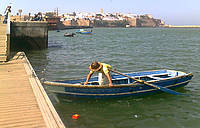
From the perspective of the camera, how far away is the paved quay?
5926mm

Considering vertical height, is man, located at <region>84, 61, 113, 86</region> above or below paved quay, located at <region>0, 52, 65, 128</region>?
above

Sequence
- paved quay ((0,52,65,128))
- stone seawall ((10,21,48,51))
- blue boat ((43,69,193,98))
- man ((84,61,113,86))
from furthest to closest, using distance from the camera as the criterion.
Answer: stone seawall ((10,21,48,51)) < blue boat ((43,69,193,98)) < man ((84,61,113,86)) < paved quay ((0,52,65,128))

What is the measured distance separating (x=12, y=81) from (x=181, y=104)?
848 centimetres

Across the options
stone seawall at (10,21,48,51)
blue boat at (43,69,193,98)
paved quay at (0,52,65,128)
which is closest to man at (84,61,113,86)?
blue boat at (43,69,193,98)

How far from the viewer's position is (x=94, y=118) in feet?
30.6

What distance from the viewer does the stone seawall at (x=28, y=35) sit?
25.9m

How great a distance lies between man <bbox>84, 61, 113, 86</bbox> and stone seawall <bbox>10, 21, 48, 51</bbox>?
18.3 meters

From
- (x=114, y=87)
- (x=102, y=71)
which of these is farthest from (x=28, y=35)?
(x=114, y=87)

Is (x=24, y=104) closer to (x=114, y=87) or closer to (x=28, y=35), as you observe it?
(x=114, y=87)

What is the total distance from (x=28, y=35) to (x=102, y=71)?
62.2 ft

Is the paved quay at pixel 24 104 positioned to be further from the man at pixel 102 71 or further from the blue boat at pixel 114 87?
the man at pixel 102 71

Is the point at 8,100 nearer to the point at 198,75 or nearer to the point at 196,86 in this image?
the point at 196,86

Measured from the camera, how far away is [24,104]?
7.23 meters

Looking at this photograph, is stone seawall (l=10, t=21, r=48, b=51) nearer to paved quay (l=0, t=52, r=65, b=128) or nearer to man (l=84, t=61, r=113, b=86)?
paved quay (l=0, t=52, r=65, b=128)
